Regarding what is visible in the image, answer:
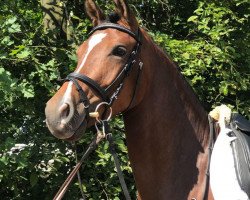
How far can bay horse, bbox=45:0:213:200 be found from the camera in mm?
2090

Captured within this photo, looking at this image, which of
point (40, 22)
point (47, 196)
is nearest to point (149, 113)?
point (47, 196)

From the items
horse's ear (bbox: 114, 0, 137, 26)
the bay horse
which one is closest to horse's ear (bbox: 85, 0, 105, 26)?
the bay horse

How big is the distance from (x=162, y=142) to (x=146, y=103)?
0.22m

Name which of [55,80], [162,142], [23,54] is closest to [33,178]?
[55,80]

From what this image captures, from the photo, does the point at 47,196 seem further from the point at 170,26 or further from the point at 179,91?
the point at 170,26

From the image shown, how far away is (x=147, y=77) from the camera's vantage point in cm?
221

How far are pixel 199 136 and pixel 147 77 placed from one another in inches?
17.2

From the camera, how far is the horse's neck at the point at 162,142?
7.27 ft

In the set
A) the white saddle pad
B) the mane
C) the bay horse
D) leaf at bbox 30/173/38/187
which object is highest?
the mane

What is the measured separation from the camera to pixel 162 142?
2.24m

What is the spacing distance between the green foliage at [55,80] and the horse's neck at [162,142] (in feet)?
3.55

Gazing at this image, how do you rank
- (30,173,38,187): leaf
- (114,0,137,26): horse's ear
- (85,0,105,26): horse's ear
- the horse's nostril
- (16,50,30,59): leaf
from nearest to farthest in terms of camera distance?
1. the horse's nostril
2. (114,0,137,26): horse's ear
3. (85,0,105,26): horse's ear
4. (16,50,30,59): leaf
5. (30,173,38,187): leaf

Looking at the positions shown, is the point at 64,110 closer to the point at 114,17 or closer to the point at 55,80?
the point at 114,17

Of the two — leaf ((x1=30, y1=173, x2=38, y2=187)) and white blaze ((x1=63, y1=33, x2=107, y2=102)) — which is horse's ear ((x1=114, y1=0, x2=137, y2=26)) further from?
leaf ((x1=30, y1=173, x2=38, y2=187))
